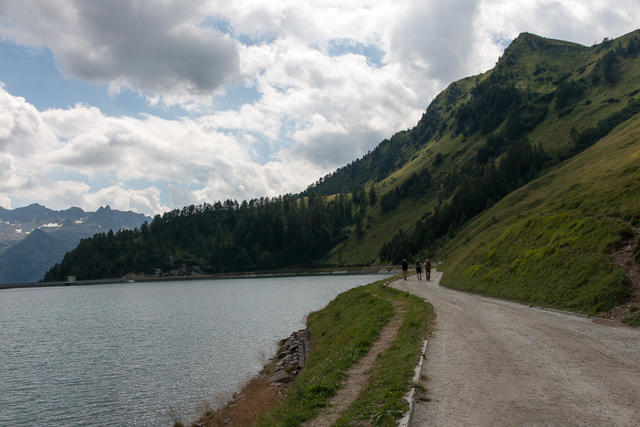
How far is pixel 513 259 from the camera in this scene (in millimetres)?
46625

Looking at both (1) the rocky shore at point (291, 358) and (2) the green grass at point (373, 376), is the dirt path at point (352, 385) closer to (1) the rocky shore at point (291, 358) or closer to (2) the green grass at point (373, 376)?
(2) the green grass at point (373, 376)

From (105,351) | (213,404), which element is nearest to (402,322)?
(213,404)

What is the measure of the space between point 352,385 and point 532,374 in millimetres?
7221

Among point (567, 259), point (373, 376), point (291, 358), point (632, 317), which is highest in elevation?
point (567, 259)

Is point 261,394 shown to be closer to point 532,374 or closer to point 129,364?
point 532,374

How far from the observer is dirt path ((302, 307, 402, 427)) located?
14044 mm

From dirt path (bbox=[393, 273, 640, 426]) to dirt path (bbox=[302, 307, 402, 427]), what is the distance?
2860 millimetres

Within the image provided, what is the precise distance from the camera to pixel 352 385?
1767cm

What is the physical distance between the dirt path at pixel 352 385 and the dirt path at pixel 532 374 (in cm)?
286

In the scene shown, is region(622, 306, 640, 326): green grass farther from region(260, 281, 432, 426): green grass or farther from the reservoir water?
the reservoir water

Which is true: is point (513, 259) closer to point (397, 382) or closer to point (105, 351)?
point (397, 382)

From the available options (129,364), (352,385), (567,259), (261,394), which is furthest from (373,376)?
(129,364)

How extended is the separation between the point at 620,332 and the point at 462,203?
177 m

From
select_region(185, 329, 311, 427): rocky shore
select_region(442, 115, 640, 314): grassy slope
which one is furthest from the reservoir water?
select_region(442, 115, 640, 314): grassy slope
